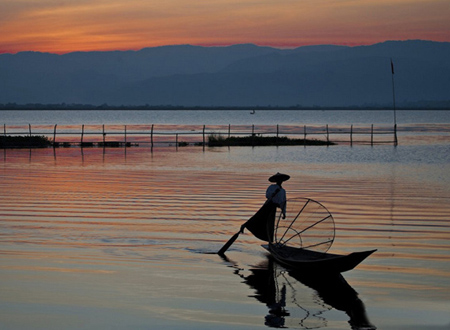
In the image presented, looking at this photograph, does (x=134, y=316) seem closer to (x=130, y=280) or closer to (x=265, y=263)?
(x=130, y=280)

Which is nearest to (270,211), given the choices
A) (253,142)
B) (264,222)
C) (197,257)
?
(264,222)

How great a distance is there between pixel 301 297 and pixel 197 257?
2.97m

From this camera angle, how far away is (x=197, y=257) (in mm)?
13367

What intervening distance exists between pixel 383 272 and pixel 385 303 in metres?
1.89

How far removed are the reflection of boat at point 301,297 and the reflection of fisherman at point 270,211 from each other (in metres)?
0.85

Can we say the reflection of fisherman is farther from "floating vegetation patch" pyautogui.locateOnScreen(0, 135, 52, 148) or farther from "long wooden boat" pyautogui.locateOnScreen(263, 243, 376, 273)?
"floating vegetation patch" pyautogui.locateOnScreen(0, 135, 52, 148)

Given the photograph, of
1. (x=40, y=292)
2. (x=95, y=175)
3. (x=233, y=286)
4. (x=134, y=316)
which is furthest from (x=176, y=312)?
(x=95, y=175)

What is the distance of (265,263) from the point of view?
13156 millimetres

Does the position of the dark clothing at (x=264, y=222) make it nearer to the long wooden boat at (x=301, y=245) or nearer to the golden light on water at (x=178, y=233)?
the long wooden boat at (x=301, y=245)

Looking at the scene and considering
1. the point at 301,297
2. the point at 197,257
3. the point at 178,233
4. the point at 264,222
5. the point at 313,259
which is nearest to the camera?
the point at 301,297

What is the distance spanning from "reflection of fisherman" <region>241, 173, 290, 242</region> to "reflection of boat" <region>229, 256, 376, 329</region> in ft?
2.78

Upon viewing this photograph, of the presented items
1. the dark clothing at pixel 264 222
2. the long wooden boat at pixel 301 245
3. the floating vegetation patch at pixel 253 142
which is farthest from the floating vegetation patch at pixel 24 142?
the dark clothing at pixel 264 222

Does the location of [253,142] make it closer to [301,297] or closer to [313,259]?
[313,259]

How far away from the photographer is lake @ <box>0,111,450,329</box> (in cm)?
988
